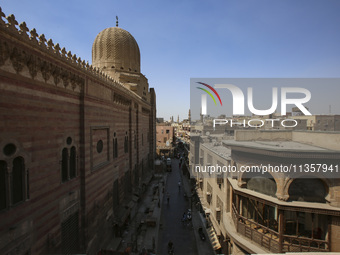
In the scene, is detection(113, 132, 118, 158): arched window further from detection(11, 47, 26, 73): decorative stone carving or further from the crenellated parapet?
detection(11, 47, 26, 73): decorative stone carving

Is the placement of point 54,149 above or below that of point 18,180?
above

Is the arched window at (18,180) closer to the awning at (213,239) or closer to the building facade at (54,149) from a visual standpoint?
the building facade at (54,149)

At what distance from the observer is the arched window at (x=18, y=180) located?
5.49 metres

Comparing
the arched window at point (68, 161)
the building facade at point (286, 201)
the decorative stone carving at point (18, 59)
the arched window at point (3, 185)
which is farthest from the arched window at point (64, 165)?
the building facade at point (286, 201)

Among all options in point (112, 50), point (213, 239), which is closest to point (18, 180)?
point (213, 239)

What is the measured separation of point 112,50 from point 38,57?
56.4ft

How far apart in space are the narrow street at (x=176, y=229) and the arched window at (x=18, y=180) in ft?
31.9

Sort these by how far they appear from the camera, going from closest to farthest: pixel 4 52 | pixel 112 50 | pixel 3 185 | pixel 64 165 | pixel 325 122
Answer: pixel 4 52
pixel 3 185
pixel 64 165
pixel 325 122
pixel 112 50

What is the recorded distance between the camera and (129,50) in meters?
23.0

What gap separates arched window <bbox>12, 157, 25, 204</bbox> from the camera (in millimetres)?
5488

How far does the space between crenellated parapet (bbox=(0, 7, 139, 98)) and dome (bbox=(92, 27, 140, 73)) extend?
45.9ft

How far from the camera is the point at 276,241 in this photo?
6.81m

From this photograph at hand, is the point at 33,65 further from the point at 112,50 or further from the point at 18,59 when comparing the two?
the point at 112,50

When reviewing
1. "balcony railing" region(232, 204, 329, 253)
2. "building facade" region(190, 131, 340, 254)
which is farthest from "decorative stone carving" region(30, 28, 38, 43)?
"balcony railing" region(232, 204, 329, 253)
